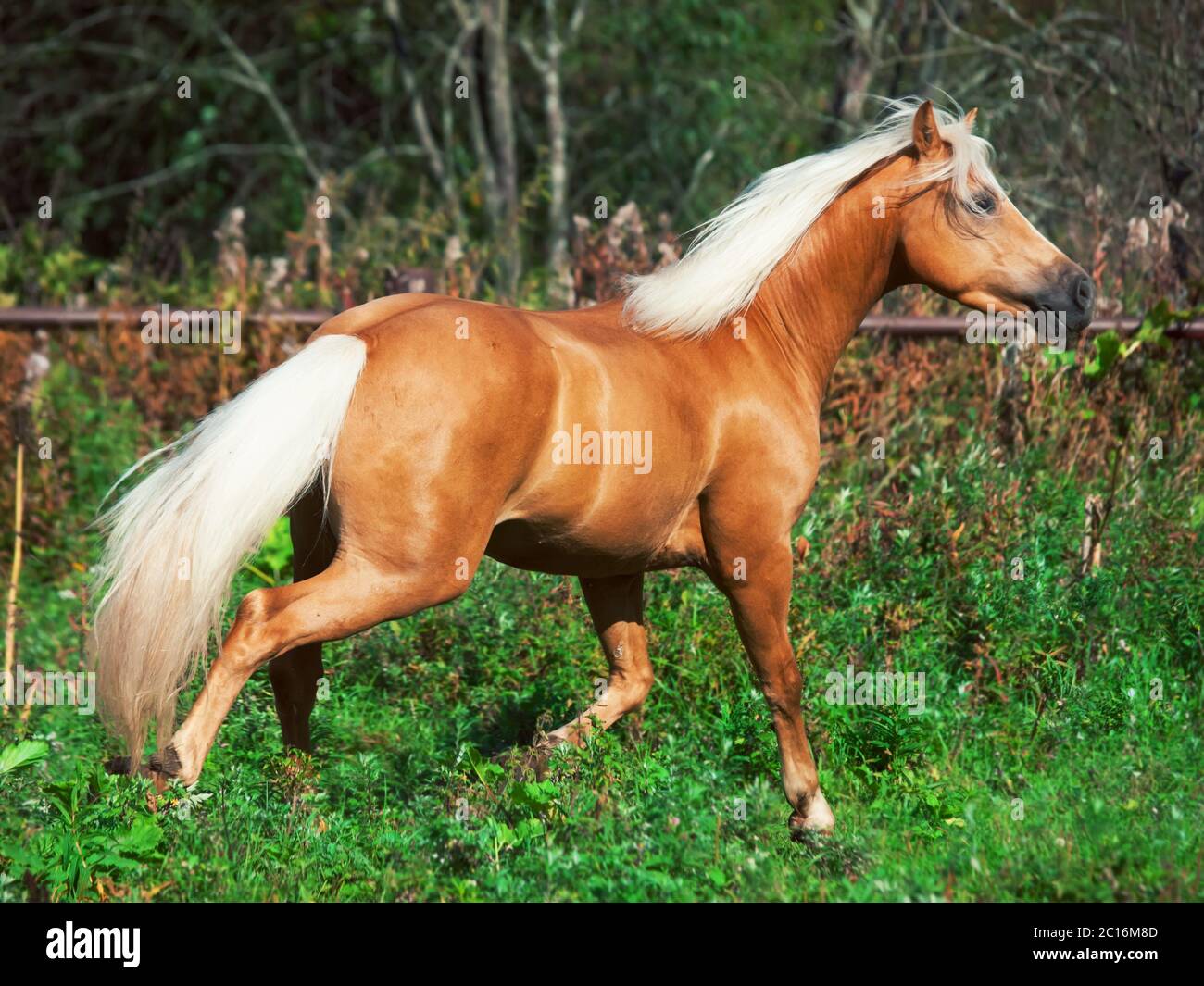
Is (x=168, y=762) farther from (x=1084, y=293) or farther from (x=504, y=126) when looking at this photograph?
(x=504, y=126)

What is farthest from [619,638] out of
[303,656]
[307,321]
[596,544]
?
[307,321]

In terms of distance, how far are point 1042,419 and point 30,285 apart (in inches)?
259

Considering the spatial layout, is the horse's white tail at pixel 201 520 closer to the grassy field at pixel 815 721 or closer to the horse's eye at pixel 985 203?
the grassy field at pixel 815 721

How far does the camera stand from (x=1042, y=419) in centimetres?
670

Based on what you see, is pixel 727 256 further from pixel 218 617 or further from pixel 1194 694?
pixel 1194 694

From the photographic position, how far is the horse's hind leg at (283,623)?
3.60 m

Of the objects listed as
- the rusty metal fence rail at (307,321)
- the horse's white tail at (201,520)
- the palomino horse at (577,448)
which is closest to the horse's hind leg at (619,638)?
the palomino horse at (577,448)

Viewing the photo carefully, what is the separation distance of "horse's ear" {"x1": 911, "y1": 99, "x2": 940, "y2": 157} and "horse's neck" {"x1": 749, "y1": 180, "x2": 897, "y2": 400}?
0.61 ft

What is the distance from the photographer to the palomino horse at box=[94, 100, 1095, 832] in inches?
143

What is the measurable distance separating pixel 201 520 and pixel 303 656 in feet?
2.81

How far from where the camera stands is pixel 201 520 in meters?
3.58

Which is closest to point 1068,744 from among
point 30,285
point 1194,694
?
point 1194,694

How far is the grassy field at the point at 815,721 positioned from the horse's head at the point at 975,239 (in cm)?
149

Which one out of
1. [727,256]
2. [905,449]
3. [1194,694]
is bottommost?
[1194,694]
